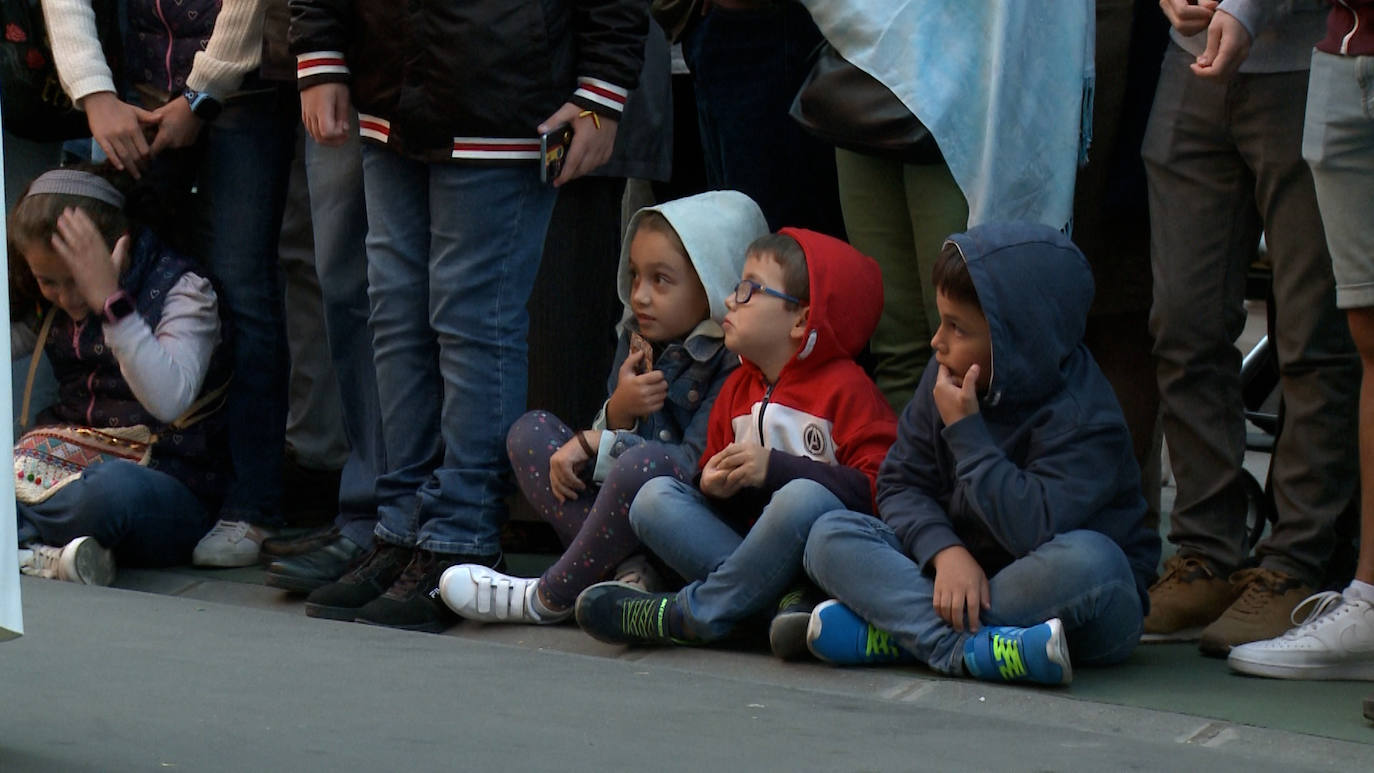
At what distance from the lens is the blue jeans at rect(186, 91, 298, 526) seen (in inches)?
189

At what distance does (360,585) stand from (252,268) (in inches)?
40.4

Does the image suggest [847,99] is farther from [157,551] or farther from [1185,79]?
[157,551]

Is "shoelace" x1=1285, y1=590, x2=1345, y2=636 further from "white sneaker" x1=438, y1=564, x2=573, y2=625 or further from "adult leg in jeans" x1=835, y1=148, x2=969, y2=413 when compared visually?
"white sneaker" x1=438, y1=564, x2=573, y2=625

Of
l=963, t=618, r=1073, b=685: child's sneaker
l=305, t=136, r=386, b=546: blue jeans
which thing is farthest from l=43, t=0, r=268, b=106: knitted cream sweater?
l=963, t=618, r=1073, b=685: child's sneaker

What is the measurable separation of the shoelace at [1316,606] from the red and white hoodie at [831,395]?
0.80m

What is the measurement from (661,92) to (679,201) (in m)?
0.63

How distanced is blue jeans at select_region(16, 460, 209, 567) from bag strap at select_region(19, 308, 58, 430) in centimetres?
36

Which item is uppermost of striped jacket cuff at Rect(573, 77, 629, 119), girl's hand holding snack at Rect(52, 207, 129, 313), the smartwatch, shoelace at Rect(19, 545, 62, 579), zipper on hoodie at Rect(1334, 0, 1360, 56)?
zipper on hoodie at Rect(1334, 0, 1360, 56)

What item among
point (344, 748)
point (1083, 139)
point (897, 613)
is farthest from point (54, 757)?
point (1083, 139)

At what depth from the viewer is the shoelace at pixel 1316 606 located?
11.6 ft

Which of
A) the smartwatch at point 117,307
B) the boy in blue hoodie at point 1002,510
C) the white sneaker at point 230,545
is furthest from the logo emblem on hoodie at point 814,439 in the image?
the smartwatch at point 117,307

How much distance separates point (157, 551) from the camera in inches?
188

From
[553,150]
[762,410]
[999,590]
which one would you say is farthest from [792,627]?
[553,150]

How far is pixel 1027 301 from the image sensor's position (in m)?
3.50
